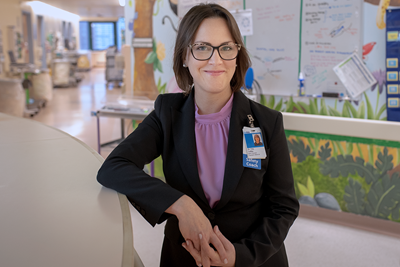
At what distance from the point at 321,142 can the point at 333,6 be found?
1091 millimetres

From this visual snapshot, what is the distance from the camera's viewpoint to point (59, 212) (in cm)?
92

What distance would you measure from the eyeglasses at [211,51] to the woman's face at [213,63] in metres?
0.01

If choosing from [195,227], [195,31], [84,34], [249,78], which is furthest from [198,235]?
[84,34]

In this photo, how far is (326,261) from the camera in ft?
8.14

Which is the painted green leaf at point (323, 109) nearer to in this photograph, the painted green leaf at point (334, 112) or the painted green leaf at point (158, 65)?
the painted green leaf at point (334, 112)

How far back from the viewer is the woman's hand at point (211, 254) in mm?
1026

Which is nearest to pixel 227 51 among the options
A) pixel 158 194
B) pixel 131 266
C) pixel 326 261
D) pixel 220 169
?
pixel 220 169

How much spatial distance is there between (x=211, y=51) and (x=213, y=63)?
0.04 meters

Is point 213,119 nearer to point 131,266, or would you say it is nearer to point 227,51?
point 227,51

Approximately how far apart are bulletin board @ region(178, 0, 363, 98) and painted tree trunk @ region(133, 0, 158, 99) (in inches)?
32.3

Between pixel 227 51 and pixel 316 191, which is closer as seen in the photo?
pixel 227 51

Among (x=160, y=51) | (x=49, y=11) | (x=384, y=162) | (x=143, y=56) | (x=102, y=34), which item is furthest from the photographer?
(x=102, y=34)

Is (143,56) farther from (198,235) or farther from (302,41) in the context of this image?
(198,235)

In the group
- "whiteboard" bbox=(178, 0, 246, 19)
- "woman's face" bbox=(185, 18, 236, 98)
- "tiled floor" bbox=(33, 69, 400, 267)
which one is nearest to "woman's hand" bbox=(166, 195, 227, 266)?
"woman's face" bbox=(185, 18, 236, 98)
